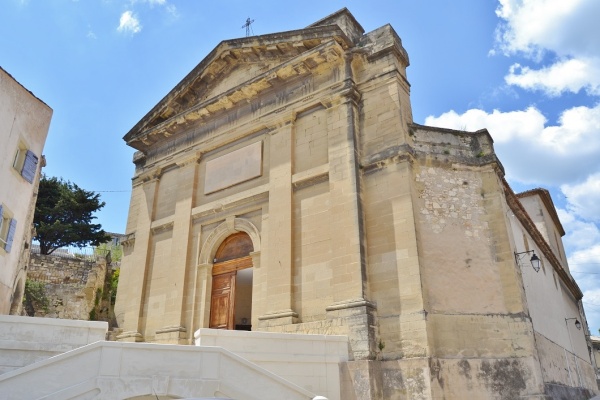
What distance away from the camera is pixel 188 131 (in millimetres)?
16391

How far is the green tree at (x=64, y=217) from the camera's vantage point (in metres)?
29.0

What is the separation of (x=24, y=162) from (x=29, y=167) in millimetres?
282

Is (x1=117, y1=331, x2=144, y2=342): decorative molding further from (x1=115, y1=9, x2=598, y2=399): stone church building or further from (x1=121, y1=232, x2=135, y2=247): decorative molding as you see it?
(x1=121, y1=232, x2=135, y2=247): decorative molding

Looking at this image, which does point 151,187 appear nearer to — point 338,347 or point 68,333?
point 68,333

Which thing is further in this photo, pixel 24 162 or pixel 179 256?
pixel 179 256

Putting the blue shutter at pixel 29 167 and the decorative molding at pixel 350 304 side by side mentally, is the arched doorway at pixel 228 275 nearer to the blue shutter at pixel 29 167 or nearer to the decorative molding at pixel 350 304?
the decorative molding at pixel 350 304

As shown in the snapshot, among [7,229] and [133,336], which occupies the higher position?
[7,229]

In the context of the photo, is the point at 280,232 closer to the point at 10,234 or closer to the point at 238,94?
the point at 238,94

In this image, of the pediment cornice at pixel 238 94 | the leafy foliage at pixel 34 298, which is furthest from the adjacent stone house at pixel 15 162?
the leafy foliage at pixel 34 298

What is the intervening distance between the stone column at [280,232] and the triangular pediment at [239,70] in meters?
1.81

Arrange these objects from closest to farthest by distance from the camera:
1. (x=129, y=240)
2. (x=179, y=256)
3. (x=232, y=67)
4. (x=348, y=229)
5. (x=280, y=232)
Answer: (x=348, y=229) → (x=280, y=232) → (x=179, y=256) → (x=232, y=67) → (x=129, y=240)

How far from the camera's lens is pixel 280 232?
12.4m

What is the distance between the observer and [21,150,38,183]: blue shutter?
41.4 feet

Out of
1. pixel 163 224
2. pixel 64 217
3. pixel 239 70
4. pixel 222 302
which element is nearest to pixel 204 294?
pixel 222 302
